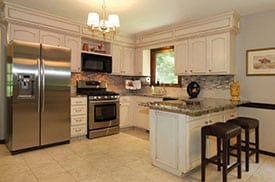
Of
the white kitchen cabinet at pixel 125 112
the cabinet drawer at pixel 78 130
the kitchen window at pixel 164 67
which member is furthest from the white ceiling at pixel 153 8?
the cabinet drawer at pixel 78 130

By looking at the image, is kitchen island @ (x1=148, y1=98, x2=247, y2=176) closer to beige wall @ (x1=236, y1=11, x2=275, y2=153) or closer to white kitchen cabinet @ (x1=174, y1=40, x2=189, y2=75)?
beige wall @ (x1=236, y1=11, x2=275, y2=153)

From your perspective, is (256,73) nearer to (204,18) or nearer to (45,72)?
(204,18)

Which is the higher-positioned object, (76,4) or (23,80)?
(76,4)

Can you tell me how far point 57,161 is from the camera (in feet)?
9.89

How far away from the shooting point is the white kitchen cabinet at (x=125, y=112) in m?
4.94

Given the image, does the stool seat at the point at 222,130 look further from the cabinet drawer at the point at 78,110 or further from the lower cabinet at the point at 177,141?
the cabinet drawer at the point at 78,110

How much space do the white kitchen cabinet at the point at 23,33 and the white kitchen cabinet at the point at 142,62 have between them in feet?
8.53

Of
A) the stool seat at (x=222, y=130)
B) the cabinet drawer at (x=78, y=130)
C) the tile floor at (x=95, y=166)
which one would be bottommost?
the tile floor at (x=95, y=166)

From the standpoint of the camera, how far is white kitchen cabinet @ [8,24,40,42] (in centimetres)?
346

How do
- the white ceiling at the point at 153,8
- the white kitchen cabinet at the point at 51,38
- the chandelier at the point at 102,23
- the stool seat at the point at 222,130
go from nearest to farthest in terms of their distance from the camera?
the stool seat at the point at 222,130, the chandelier at the point at 102,23, the white ceiling at the point at 153,8, the white kitchen cabinet at the point at 51,38

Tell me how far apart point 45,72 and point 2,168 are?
1.64 meters

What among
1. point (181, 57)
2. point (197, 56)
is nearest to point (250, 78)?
point (197, 56)

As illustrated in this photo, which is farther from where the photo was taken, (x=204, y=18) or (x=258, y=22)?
(x=204, y=18)

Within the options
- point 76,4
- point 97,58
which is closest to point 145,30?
point 97,58
